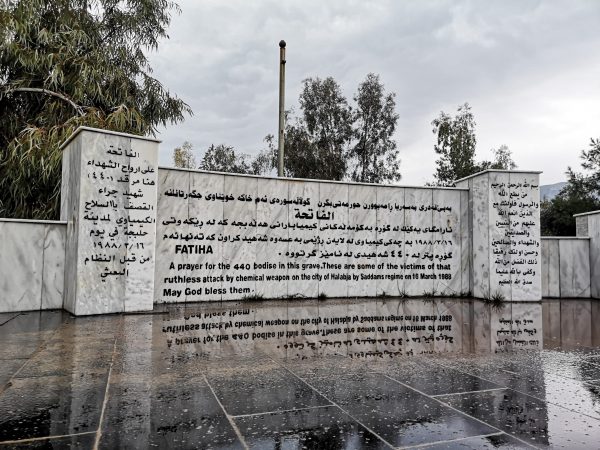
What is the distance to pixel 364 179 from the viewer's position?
115 feet

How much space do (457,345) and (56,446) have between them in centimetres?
470

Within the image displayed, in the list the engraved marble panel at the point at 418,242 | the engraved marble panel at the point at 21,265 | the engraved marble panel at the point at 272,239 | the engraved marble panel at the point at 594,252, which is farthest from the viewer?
the engraved marble panel at the point at 594,252

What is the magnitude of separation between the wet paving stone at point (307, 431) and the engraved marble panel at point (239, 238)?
24.3 feet

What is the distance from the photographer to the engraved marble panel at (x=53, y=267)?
8.47 m

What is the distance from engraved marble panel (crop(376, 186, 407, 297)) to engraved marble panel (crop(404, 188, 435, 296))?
0.15 m

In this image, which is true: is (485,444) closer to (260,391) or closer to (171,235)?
(260,391)

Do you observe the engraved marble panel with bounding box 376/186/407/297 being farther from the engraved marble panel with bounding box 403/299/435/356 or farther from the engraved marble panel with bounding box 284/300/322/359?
the engraved marble panel with bounding box 284/300/322/359

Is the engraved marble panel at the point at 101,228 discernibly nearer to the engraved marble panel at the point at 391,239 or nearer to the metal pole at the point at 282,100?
the engraved marble panel at the point at 391,239

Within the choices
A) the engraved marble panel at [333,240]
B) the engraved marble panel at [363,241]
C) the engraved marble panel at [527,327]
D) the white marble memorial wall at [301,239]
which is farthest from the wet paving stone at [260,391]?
the engraved marble panel at [363,241]

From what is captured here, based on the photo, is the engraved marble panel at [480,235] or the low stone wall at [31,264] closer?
the low stone wall at [31,264]

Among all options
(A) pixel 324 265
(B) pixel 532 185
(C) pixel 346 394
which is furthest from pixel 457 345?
(B) pixel 532 185

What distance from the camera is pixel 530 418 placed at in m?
3.13

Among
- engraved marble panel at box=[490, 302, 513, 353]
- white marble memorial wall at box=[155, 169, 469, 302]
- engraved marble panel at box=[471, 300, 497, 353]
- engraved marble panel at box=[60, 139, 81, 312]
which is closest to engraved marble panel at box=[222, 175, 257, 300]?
white marble memorial wall at box=[155, 169, 469, 302]

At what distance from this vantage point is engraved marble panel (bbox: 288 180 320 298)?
36.5 feet
